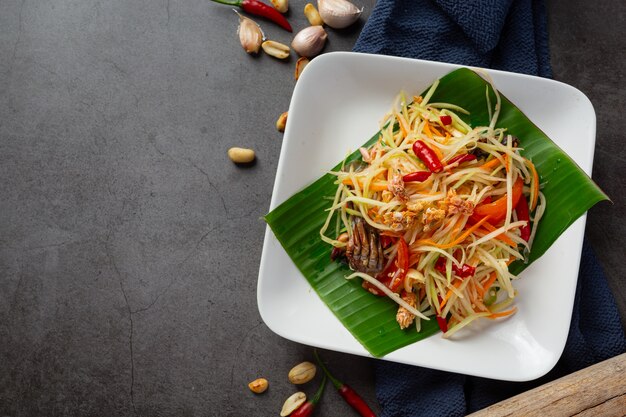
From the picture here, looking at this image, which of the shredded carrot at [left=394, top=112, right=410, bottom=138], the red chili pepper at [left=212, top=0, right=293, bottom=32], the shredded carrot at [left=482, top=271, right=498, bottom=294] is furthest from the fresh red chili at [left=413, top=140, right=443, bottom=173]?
the red chili pepper at [left=212, top=0, right=293, bottom=32]

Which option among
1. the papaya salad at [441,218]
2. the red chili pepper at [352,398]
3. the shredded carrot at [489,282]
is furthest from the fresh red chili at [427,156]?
the red chili pepper at [352,398]

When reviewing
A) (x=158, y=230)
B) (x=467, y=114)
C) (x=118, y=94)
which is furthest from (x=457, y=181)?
(x=118, y=94)

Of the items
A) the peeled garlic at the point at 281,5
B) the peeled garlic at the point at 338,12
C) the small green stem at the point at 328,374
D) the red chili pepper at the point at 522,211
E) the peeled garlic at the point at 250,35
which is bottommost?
the small green stem at the point at 328,374

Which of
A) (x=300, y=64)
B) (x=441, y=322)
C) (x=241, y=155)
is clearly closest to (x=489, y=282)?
(x=441, y=322)

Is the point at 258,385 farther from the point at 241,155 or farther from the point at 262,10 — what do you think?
the point at 262,10

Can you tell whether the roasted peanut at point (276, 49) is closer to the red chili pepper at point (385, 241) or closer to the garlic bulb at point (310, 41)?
the garlic bulb at point (310, 41)

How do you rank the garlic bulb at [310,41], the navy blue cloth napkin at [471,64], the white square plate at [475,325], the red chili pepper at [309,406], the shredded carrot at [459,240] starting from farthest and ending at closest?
the garlic bulb at [310,41], the red chili pepper at [309,406], the navy blue cloth napkin at [471,64], the white square plate at [475,325], the shredded carrot at [459,240]

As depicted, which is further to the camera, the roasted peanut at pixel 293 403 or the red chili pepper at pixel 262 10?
the red chili pepper at pixel 262 10
